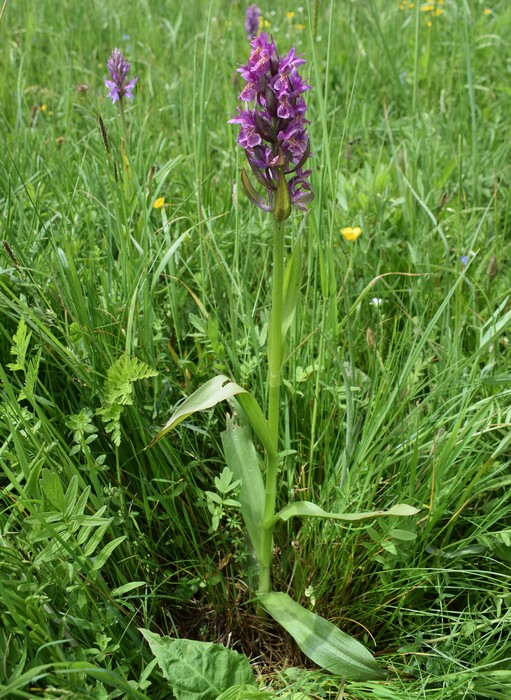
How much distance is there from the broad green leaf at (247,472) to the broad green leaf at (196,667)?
0.28m

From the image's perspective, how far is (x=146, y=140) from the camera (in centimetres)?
241

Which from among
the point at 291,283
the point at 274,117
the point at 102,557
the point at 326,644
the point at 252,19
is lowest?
the point at 326,644

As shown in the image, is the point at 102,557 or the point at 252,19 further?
the point at 252,19

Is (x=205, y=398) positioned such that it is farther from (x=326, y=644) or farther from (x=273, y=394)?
(x=326, y=644)

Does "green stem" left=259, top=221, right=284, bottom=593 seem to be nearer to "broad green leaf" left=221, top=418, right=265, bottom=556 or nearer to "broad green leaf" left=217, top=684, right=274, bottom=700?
"broad green leaf" left=221, top=418, right=265, bottom=556

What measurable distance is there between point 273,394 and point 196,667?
1.80ft

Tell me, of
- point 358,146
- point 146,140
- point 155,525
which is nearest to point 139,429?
point 155,525

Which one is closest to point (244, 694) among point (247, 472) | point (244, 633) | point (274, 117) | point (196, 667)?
point (196, 667)

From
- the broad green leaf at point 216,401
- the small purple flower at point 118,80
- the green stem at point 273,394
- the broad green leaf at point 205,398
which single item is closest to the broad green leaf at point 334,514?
the green stem at point 273,394

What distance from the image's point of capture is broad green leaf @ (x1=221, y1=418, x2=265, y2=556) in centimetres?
148

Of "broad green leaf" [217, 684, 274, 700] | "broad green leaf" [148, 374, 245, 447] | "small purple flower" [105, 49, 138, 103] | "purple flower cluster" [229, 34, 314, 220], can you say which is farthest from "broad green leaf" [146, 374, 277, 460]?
"small purple flower" [105, 49, 138, 103]

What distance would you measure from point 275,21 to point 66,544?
13.7ft

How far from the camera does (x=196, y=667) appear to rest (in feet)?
4.00

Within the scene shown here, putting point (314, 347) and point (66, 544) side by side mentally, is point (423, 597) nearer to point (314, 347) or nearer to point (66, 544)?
point (314, 347)
